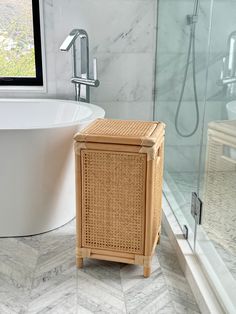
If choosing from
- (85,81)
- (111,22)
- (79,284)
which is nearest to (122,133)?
(79,284)

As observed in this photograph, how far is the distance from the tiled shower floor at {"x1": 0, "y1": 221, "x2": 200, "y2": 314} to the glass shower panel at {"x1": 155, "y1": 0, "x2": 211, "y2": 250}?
0.30 metres

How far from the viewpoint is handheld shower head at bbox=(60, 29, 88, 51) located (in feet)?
8.07

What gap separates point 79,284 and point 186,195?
75 centimetres

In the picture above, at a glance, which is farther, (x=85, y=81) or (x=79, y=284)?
(x=85, y=81)

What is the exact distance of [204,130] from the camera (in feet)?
5.88

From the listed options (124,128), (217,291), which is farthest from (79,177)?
(217,291)

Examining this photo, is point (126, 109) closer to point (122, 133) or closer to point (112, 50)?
point (112, 50)

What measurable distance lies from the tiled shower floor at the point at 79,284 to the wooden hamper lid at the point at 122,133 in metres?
0.64

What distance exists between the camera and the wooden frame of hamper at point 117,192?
1.67 metres

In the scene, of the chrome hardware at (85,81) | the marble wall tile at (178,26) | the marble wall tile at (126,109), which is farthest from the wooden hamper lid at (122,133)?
the marble wall tile at (126,109)

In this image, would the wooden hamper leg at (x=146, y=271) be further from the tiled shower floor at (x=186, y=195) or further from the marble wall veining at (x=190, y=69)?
the marble wall veining at (x=190, y=69)

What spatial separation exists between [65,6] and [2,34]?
532mm

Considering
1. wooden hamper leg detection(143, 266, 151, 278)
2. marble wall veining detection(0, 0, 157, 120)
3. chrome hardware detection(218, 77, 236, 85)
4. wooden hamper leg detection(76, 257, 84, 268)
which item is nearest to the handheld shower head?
marble wall veining detection(0, 0, 157, 120)

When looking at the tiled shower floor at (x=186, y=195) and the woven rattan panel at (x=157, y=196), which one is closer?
the tiled shower floor at (x=186, y=195)
